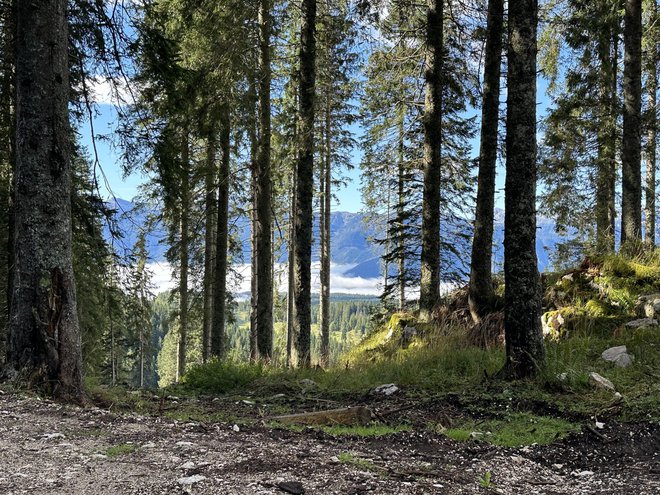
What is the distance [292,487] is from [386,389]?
465 cm

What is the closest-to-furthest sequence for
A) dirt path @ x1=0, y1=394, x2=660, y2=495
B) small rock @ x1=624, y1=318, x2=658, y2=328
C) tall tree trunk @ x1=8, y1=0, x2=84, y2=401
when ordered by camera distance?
dirt path @ x1=0, y1=394, x2=660, y2=495 → tall tree trunk @ x1=8, y1=0, x2=84, y2=401 → small rock @ x1=624, y1=318, x2=658, y2=328

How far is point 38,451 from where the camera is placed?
11.2 feet

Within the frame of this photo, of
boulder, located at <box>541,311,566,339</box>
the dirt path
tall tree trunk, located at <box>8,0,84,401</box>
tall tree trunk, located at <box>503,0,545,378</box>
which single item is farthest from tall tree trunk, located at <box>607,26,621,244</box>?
tall tree trunk, located at <box>8,0,84,401</box>

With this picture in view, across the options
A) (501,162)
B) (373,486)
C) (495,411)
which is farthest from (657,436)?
(501,162)

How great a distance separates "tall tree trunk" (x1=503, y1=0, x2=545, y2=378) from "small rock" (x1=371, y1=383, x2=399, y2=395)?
1729 millimetres

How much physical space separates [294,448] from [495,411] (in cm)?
290

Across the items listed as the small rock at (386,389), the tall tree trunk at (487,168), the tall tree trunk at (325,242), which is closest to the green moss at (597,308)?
the tall tree trunk at (487,168)

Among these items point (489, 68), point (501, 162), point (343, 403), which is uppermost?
point (489, 68)

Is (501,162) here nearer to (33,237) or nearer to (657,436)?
(657,436)

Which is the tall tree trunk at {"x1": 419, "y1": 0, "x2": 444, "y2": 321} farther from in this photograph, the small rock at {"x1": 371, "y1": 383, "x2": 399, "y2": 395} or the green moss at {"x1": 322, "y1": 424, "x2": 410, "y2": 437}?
the green moss at {"x1": 322, "y1": 424, "x2": 410, "y2": 437}

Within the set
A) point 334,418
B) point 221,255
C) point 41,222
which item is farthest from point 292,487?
point 221,255

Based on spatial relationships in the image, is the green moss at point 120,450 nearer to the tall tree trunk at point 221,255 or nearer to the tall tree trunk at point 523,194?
the tall tree trunk at point 523,194

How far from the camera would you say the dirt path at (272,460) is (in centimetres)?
291

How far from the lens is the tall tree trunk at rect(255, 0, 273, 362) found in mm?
11867
